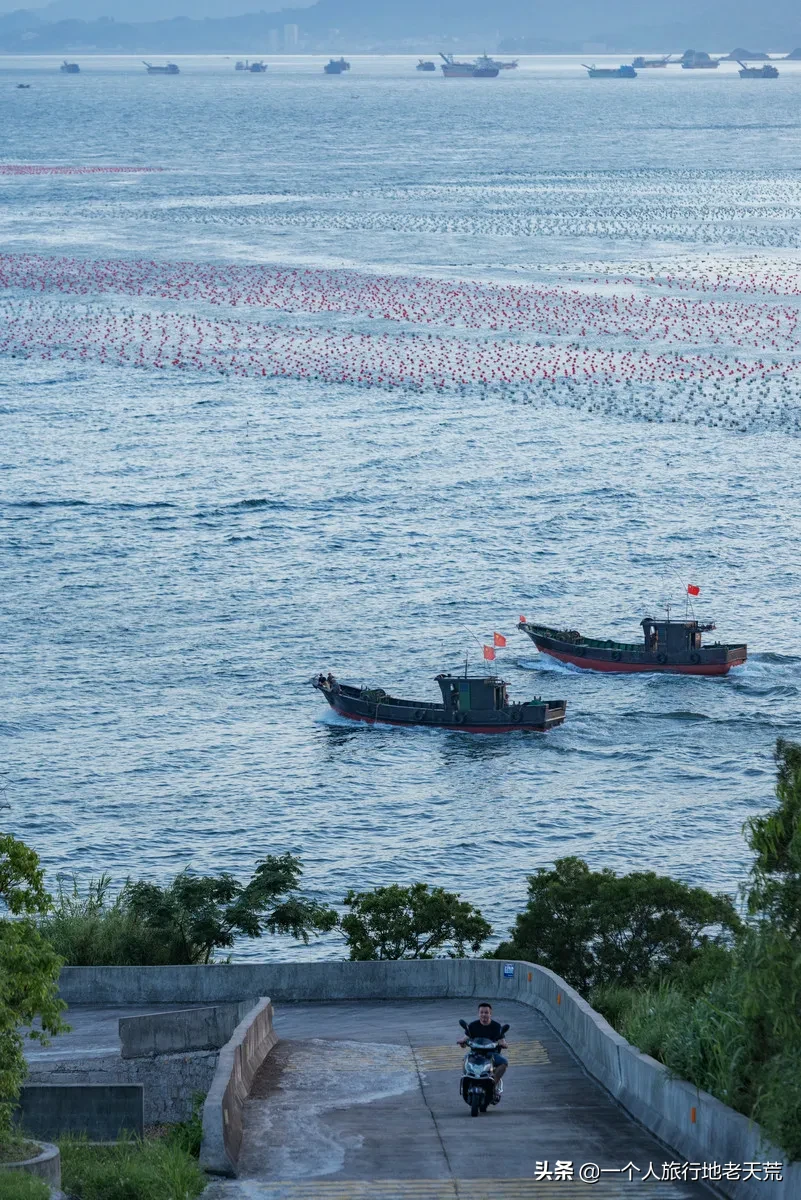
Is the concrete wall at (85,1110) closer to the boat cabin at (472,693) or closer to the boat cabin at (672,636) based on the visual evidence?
the boat cabin at (472,693)

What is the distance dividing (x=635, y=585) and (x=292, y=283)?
77892 millimetres

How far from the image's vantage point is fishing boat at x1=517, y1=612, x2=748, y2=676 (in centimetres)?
7250

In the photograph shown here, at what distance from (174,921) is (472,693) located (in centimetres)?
3445

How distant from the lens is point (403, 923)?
35.7m

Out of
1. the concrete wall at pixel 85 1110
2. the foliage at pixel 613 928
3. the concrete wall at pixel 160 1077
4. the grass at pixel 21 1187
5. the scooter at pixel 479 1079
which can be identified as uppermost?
the grass at pixel 21 1187

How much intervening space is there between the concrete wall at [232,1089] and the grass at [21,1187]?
226 centimetres

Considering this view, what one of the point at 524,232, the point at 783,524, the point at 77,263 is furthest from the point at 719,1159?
the point at 524,232

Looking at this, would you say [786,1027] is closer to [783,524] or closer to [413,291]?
[783,524]

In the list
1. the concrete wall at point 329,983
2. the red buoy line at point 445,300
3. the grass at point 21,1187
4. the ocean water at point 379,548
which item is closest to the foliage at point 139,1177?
the grass at point 21,1187

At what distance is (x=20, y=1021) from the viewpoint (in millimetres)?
20359

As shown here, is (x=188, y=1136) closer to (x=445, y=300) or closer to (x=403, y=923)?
(x=403, y=923)

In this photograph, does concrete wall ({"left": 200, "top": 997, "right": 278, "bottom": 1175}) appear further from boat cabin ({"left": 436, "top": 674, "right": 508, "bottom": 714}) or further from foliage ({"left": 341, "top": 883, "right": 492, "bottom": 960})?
boat cabin ({"left": 436, "top": 674, "right": 508, "bottom": 714})

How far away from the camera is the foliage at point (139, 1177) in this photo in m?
17.4

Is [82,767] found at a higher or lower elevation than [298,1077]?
lower
